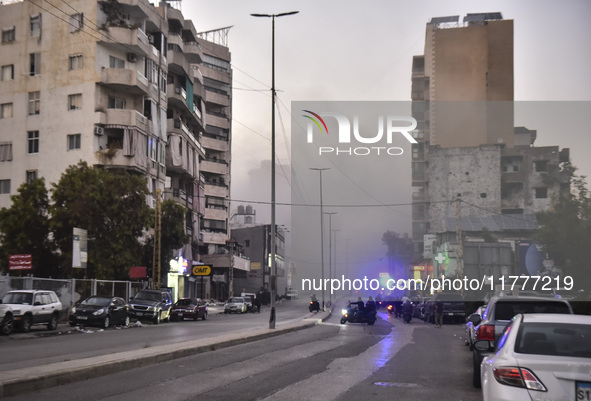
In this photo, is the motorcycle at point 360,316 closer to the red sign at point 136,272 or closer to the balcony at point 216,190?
the red sign at point 136,272

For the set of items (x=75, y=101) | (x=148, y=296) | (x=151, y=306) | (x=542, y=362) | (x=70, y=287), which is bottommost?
(x=151, y=306)

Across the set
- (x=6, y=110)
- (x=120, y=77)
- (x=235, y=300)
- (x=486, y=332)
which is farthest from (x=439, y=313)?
(x=6, y=110)

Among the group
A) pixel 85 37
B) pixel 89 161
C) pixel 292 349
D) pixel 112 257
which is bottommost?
pixel 292 349

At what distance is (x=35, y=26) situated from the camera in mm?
59344

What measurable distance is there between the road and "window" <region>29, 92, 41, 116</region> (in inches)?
1705

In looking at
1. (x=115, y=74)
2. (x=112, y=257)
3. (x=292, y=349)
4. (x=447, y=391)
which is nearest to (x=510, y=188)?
(x=115, y=74)

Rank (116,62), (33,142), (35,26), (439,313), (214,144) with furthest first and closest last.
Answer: (214,144)
(35,26)
(33,142)
(116,62)
(439,313)

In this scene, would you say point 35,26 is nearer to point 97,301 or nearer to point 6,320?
point 97,301

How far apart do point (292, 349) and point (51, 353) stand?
6590 mm

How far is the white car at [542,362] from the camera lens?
6.65m

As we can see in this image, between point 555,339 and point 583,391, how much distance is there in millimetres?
877

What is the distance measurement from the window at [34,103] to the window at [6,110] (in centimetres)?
204

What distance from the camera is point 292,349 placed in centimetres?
2138

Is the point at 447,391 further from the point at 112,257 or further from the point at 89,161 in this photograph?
the point at 89,161
